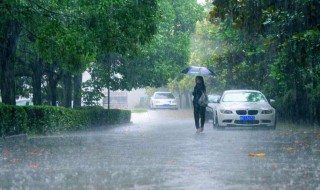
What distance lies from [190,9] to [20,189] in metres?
43.8

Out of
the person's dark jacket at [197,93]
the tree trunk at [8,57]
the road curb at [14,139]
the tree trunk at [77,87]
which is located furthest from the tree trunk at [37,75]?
the person's dark jacket at [197,93]

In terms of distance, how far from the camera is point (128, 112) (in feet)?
133

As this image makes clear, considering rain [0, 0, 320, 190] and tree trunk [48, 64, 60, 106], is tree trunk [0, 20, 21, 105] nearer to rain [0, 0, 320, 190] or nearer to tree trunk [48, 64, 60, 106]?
rain [0, 0, 320, 190]

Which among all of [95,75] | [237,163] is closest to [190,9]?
[95,75]

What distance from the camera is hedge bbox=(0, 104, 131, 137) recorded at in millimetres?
19578

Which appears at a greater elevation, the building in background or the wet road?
the building in background

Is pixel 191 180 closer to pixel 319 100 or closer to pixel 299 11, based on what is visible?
pixel 299 11

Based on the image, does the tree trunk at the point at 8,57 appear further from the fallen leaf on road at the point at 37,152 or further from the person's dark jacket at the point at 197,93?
the fallen leaf on road at the point at 37,152

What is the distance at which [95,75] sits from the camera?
36.2 metres

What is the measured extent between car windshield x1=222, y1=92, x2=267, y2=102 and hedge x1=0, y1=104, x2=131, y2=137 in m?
6.27

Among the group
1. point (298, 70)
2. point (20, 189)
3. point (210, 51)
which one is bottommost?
point (20, 189)

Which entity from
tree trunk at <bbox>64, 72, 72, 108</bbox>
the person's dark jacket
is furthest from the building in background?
the person's dark jacket

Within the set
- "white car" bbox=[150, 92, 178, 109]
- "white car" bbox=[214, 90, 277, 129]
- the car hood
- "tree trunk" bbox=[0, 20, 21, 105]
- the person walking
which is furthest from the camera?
"white car" bbox=[150, 92, 178, 109]

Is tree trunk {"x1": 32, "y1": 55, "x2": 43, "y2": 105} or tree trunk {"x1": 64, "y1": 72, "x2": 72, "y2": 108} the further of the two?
tree trunk {"x1": 64, "y1": 72, "x2": 72, "y2": 108}
